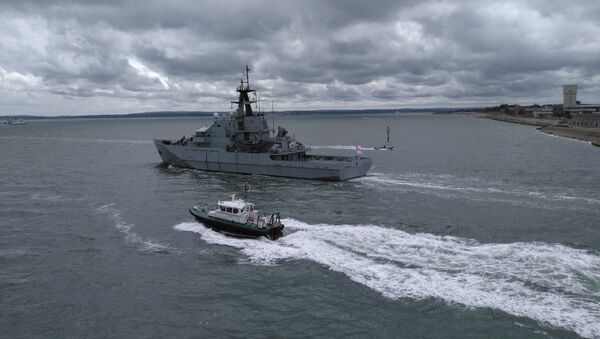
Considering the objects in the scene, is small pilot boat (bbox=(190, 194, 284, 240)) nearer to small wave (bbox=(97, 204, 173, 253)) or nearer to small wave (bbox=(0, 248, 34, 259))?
small wave (bbox=(97, 204, 173, 253))

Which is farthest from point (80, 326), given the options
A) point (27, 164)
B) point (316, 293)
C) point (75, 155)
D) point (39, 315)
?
point (75, 155)

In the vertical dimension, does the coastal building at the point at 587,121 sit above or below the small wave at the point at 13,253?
above

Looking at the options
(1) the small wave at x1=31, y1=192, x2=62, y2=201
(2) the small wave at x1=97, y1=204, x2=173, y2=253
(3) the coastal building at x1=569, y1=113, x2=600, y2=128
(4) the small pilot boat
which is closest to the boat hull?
(4) the small pilot boat

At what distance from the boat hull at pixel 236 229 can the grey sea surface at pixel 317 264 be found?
525 mm

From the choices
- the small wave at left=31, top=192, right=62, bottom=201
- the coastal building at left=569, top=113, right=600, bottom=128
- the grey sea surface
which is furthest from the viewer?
the coastal building at left=569, top=113, right=600, bottom=128

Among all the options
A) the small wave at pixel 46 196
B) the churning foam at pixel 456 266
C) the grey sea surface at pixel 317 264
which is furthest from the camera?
the small wave at pixel 46 196

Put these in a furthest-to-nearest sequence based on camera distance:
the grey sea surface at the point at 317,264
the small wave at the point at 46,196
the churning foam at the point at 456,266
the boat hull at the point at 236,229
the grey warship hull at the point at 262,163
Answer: the grey warship hull at the point at 262,163 → the small wave at the point at 46,196 → the boat hull at the point at 236,229 → the churning foam at the point at 456,266 → the grey sea surface at the point at 317,264

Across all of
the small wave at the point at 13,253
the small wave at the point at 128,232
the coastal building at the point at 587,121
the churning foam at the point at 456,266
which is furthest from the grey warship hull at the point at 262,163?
the coastal building at the point at 587,121

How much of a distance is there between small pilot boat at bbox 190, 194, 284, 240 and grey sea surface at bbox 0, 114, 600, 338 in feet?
2.13

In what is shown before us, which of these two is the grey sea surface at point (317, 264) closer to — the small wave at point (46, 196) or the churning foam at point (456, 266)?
the churning foam at point (456, 266)

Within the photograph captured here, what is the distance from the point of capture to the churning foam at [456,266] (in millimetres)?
19641

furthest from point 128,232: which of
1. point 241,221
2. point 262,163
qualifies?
point 262,163

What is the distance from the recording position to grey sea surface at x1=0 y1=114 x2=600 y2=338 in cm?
1888

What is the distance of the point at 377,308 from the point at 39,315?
1531 centimetres
